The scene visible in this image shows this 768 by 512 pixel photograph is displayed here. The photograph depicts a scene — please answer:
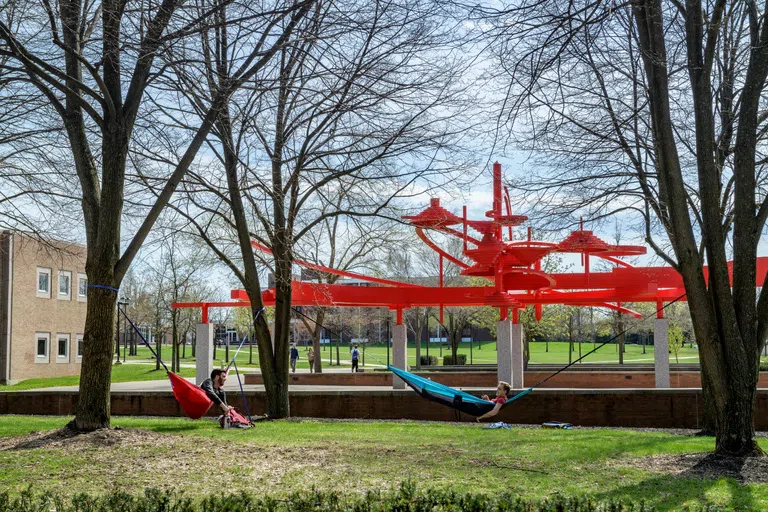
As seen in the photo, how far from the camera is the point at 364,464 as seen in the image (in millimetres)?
9555

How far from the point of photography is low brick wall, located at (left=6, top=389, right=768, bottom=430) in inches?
709

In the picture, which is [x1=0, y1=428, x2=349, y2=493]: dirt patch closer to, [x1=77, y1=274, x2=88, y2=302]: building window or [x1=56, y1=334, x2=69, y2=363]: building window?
[x1=56, y1=334, x2=69, y2=363]: building window

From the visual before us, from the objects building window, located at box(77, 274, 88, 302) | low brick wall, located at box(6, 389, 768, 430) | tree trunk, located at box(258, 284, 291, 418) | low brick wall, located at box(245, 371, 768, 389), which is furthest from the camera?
building window, located at box(77, 274, 88, 302)

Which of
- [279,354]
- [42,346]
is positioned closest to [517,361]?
[279,354]

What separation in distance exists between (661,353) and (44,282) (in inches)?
1132

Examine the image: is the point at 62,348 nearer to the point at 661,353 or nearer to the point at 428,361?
the point at 428,361

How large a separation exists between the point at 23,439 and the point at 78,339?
3236 cm

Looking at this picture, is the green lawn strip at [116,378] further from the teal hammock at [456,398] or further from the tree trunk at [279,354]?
the teal hammock at [456,398]

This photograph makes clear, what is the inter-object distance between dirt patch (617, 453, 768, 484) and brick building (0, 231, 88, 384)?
29.2 m

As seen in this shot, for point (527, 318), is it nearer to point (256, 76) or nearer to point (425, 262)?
point (425, 262)

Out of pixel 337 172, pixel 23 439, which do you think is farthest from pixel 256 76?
pixel 23 439

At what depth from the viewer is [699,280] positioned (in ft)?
32.9

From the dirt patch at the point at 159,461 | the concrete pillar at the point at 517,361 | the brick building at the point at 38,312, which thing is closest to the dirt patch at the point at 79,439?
the dirt patch at the point at 159,461

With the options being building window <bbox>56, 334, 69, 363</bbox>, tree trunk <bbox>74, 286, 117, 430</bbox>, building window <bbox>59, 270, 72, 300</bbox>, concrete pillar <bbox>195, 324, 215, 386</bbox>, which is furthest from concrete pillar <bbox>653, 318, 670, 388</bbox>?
building window <bbox>56, 334, 69, 363</bbox>
